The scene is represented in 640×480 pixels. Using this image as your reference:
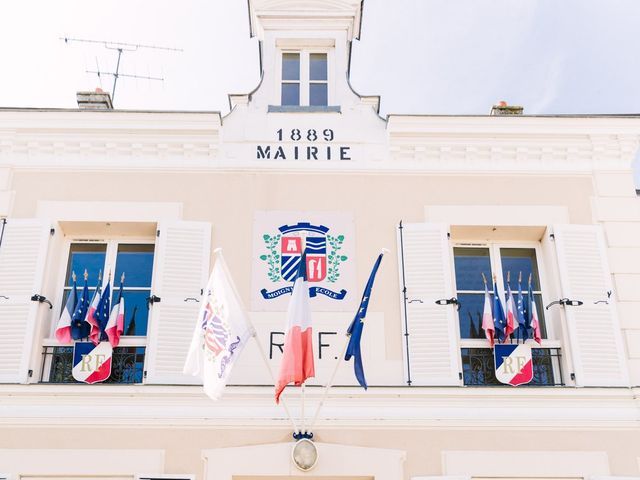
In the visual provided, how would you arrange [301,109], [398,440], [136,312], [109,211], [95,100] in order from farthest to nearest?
[95,100], [301,109], [109,211], [136,312], [398,440]

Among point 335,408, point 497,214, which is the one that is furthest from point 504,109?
point 335,408

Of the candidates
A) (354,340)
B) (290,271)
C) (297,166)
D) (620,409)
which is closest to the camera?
(354,340)

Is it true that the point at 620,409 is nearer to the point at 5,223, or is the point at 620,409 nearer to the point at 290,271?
the point at 290,271

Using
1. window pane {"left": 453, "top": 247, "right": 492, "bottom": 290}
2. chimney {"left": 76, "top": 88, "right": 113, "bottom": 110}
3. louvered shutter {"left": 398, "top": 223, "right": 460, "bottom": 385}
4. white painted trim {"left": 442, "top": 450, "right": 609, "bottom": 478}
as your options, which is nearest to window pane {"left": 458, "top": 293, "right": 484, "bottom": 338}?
window pane {"left": 453, "top": 247, "right": 492, "bottom": 290}

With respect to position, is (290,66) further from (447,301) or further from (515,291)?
(515,291)

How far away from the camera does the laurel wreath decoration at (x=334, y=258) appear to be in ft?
26.2

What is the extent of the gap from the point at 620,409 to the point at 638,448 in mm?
381

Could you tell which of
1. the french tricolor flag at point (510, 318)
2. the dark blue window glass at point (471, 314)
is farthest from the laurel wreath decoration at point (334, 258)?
the french tricolor flag at point (510, 318)

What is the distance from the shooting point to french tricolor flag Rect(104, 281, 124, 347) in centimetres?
766

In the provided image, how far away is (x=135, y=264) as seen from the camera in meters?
8.29

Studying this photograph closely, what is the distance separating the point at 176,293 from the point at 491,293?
10.8 feet

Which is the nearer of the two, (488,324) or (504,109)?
(488,324)

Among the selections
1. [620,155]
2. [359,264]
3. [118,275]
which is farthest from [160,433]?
[620,155]

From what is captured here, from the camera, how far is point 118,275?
8203 millimetres
